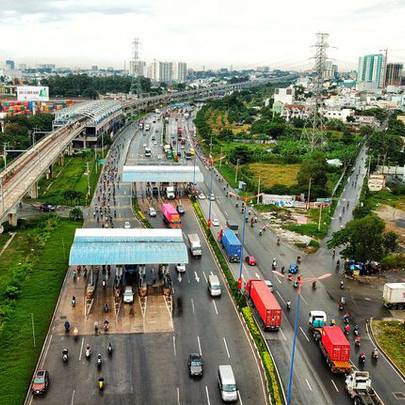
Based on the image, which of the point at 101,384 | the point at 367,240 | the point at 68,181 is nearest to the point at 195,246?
the point at 367,240

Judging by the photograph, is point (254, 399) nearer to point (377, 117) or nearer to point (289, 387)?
point (289, 387)

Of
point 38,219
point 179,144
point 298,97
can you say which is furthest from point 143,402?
point 298,97

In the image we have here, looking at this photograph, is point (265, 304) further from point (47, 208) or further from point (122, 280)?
point (47, 208)

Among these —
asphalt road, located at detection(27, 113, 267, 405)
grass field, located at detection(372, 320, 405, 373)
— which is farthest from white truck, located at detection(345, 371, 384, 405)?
asphalt road, located at detection(27, 113, 267, 405)

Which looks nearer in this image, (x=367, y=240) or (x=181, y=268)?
(x=181, y=268)

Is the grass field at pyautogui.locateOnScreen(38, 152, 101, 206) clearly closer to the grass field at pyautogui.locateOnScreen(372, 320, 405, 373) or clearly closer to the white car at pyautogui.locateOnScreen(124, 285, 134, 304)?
the white car at pyautogui.locateOnScreen(124, 285, 134, 304)

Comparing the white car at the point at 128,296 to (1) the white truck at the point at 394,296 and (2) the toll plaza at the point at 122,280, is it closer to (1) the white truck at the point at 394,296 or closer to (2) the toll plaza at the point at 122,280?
(2) the toll plaza at the point at 122,280
